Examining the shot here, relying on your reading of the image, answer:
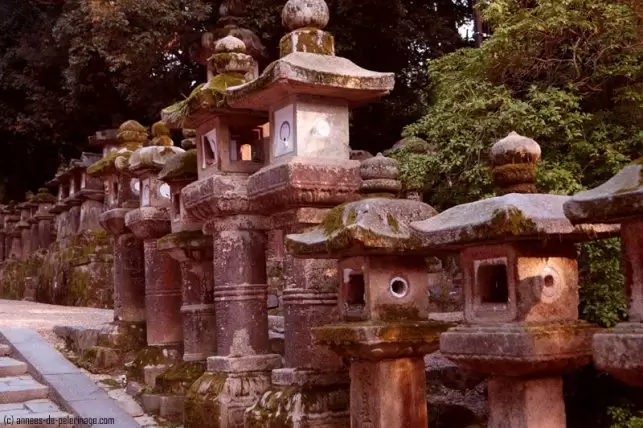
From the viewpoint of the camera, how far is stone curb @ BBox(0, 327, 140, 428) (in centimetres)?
755

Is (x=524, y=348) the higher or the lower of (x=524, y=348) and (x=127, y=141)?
the lower

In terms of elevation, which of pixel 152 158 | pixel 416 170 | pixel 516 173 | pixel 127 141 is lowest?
pixel 516 173

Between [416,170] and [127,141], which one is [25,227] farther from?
[416,170]

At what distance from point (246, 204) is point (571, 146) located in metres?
3.73

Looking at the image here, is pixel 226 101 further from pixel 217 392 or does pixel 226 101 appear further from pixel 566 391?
pixel 566 391

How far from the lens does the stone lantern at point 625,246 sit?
360 centimetres

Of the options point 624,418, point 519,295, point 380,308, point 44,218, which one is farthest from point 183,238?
point 44,218

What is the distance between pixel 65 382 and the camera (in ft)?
28.0

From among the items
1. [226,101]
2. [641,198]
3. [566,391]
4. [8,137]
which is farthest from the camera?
[8,137]

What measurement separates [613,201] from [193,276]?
17.4ft

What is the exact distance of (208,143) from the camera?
7.51 m

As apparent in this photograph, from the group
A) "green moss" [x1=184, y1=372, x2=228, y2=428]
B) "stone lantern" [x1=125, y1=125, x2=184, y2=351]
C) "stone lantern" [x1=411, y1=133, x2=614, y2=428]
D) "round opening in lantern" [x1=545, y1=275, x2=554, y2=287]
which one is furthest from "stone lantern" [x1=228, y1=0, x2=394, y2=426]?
"stone lantern" [x1=125, y1=125, x2=184, y2=351]

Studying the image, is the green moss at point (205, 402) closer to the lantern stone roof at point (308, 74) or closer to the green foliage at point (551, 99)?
the lantern stone roof at point (308, 74)

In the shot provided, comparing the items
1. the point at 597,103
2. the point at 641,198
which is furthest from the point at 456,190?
the point at 641,198
